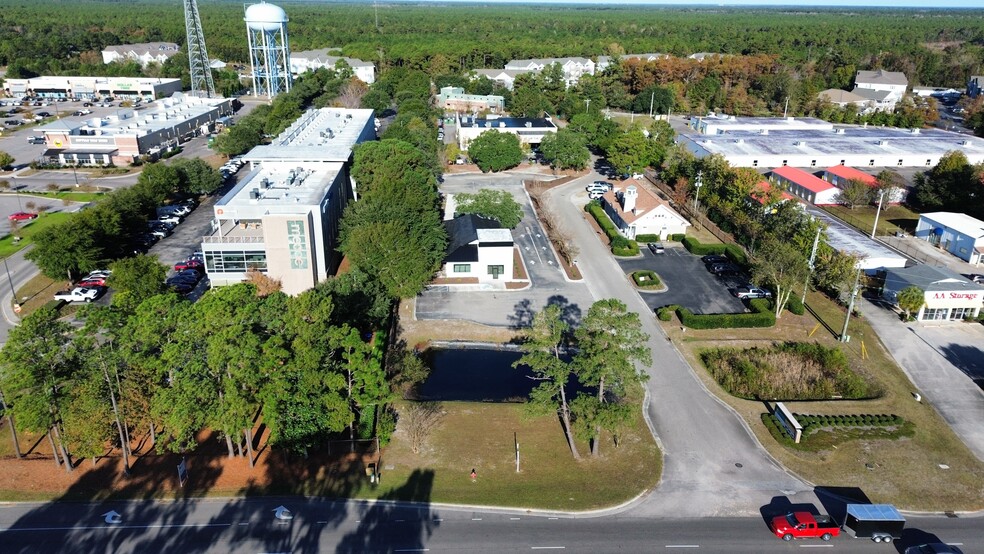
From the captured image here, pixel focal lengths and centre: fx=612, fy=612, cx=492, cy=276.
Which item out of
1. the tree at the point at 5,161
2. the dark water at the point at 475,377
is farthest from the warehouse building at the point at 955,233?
the tree at the point at 5,161

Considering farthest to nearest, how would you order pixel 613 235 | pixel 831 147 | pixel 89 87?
pixel 89 87 < pixel 831 147 < pixel 613 235

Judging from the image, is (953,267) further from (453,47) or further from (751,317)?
(453,47)

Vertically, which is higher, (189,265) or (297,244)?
(297,244)

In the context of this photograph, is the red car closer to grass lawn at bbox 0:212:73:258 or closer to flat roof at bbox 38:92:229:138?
grass lawn at bbox 0:212:73:258

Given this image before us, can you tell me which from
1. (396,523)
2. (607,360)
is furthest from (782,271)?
(396,523)

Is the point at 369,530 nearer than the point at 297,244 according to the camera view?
Yes

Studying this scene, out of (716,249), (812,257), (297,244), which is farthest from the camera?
(716,249)

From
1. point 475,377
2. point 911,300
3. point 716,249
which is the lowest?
point 475,377

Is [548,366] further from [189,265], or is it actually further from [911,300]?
[189,265]

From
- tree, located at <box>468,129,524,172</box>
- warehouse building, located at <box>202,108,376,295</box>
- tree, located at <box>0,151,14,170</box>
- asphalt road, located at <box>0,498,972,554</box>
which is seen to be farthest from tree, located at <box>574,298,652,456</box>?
tree, located at <box>0,151,14,170</box>
